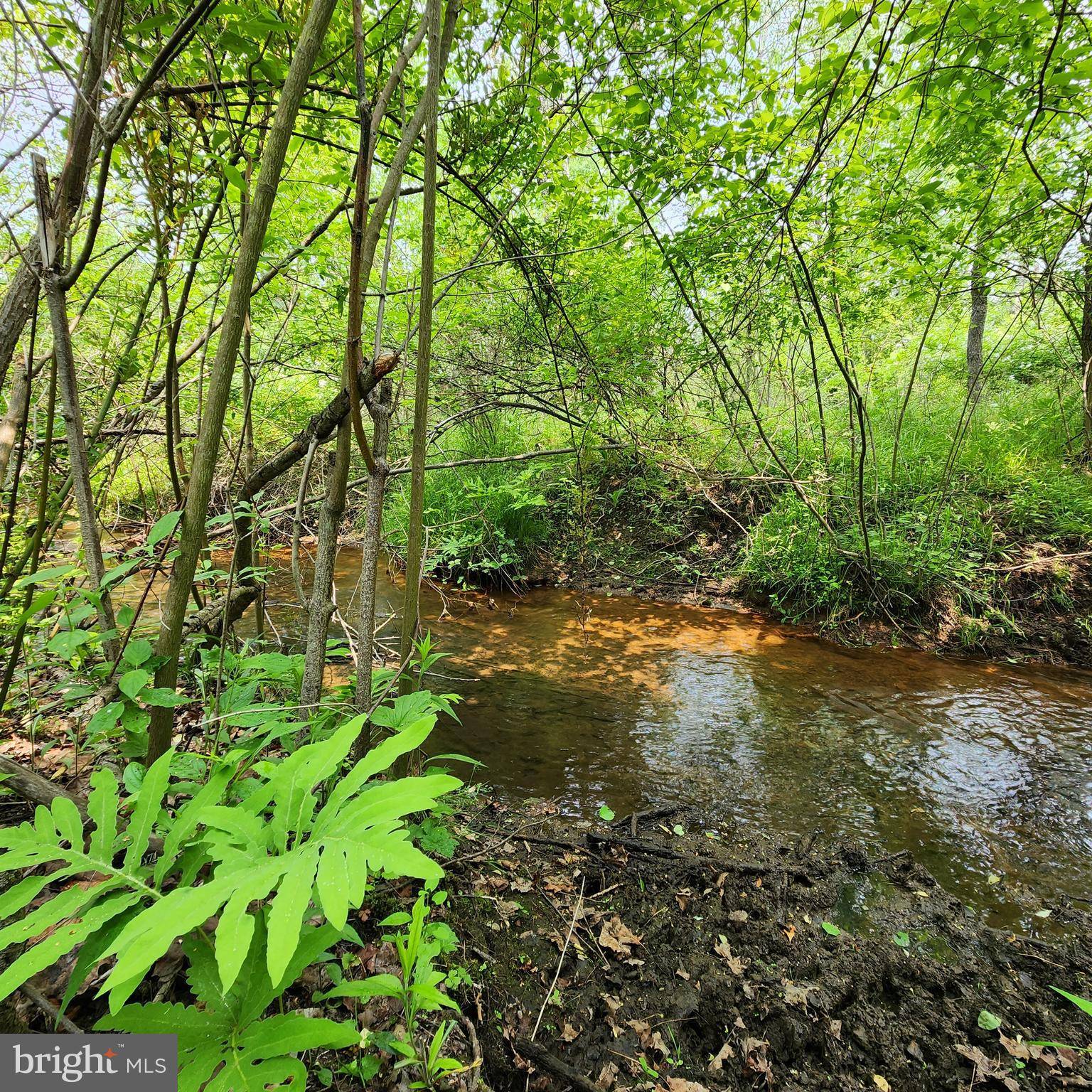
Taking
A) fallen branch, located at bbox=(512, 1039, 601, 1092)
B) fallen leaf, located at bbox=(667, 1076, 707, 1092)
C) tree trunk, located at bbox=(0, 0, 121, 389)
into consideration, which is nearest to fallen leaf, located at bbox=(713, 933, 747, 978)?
fallen leaf, located at bbox=(667, 1076, 707, 1092)

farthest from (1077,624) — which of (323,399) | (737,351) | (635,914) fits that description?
(323,399)

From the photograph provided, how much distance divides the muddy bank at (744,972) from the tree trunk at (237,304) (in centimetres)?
146

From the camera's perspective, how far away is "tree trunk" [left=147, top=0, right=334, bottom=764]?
3.51ft

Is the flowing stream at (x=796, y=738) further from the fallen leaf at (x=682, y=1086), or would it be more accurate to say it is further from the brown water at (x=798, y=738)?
the fallen leaf at (x=682, y=1086)

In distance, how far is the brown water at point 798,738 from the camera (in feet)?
8.53

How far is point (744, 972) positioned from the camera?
176 cm

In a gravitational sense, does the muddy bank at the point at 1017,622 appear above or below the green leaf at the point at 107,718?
below

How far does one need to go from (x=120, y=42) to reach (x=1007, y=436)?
26.6 feet

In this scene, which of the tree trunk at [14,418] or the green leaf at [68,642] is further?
the tree trunk at [14,418]

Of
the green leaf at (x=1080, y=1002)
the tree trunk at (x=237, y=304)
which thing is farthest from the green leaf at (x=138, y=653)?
the green leaf at (x=1080, y=1002)

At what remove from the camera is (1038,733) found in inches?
140

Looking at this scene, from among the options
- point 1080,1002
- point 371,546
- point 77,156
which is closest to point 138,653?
point 371,546

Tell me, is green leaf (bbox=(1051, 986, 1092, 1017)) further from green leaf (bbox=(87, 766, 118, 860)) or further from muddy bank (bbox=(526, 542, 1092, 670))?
muddy bank (bbox=(526, 542, 1092, 670))

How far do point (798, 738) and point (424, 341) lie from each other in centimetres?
349
